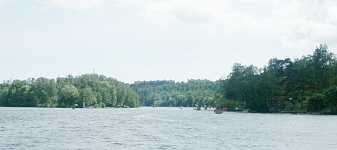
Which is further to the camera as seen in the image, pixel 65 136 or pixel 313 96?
pixel 313 96

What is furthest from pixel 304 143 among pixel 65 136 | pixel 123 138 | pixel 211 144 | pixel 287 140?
pixel 65 136

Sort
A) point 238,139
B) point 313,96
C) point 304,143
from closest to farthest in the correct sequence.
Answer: point 304,143 → point 238,139 → point 313,96

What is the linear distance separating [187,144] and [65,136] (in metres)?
15.4

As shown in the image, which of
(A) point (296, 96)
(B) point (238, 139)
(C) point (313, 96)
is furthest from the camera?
(A) point (296, 96)

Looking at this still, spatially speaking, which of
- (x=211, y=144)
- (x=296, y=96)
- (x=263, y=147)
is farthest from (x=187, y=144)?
(x=296, y=96)

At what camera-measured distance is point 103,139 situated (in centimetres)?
6581

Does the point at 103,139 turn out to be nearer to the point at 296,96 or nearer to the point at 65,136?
the point at 65,136

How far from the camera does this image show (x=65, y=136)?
69.9 meters

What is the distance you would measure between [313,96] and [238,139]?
109 metres

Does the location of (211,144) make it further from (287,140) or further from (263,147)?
(287,140)

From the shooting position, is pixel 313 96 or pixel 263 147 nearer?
pixel 263 147

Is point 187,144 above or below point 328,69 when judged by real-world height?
below

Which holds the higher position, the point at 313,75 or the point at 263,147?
the point at 313,75

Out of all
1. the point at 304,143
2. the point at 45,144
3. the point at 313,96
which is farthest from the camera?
the point at 313,96
